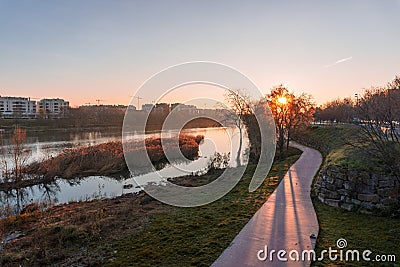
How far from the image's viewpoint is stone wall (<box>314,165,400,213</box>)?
695 centimetres

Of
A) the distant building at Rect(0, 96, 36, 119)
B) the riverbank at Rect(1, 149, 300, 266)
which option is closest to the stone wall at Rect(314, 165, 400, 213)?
the riverbank at Rect(1, 149, 300, 266)

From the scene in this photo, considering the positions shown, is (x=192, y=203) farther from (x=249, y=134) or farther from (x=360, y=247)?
(x=249, y=134)

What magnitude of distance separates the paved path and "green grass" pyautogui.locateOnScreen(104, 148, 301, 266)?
25 cm

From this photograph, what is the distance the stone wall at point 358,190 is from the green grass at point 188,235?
2005 mm

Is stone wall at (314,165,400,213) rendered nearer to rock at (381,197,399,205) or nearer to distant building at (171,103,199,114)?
rock at (381,197,399,205)

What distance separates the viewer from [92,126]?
5525 cm

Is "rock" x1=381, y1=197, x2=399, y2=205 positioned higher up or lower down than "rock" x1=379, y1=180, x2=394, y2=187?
lower down

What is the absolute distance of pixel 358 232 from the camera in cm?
586

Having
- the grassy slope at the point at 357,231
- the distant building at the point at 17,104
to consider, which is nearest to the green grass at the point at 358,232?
the grassy slope at the point at 357,231

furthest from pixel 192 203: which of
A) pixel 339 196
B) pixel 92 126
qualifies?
pixel 92 126

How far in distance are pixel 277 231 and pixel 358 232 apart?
5.84ft

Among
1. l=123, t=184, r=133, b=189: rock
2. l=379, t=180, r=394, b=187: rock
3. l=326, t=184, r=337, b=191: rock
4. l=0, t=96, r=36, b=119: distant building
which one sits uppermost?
l=0, t=96, r=36, b=119: distant building

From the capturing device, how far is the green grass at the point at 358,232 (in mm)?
5016

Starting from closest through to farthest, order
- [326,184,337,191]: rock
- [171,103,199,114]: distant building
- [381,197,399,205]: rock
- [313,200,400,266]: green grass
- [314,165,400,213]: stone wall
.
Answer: [313,200,400,266]: green grass, [381,197,399,205]: rock, [314,165,400,213]: stone wall, [326,184,337,191]: rock, [171,103,199,114]: distant building
